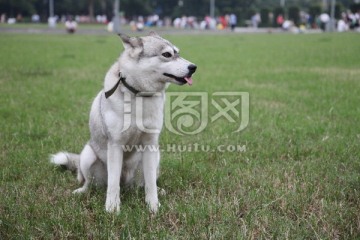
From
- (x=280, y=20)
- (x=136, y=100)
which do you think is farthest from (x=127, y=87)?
(x=280, y=20)

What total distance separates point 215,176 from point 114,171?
107 centimetres

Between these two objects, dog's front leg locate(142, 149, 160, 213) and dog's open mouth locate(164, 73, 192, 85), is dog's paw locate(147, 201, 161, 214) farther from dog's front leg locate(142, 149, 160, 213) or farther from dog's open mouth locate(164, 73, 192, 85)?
dog's open mouth locate(164, 73, 192, 85)

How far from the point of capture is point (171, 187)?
401cm

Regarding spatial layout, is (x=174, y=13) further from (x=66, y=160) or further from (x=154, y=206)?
(x=154, y=206)

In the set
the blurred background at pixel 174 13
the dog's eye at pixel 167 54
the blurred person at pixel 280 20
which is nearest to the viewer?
the dog's eye at pixel 167 54

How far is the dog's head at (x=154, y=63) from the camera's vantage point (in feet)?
11.3

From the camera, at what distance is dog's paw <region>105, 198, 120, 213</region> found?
339cm

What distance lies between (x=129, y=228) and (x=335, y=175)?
2.06 metres

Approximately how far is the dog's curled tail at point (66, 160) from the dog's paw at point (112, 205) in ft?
3.07

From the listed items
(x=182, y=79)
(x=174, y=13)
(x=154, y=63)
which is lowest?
(x=182, y=79)

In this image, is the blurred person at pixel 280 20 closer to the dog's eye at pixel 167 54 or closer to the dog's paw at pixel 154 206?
the dog's eye at pixel 167 54

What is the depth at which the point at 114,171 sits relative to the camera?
349 cm

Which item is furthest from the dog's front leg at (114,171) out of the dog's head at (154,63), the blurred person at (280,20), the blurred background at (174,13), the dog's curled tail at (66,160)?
the blurred person at (280,20)

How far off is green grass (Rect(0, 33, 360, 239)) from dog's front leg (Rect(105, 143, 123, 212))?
0.10 m
